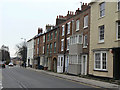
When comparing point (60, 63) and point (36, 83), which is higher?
point (60, 63)

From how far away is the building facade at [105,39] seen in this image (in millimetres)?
18781

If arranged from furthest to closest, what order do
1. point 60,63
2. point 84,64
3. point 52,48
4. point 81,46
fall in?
point 52,48 → point 60,63 → point 81,46 → point 84,64

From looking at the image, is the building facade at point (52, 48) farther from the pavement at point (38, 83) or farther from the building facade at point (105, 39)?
the pavement at point (38, 83)

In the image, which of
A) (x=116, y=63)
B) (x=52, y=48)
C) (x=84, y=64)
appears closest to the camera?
(x=116, y=63)

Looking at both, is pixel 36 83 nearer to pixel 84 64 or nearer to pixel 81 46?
pixel 84 64

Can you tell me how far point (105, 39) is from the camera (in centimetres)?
2059

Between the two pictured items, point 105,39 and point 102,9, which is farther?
point 102,9

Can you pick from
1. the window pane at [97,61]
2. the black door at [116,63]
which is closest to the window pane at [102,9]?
the window pane at [97,61]

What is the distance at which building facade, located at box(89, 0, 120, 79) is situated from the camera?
61.6 feet

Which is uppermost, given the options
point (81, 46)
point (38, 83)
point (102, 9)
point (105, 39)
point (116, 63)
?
point (102, 9)

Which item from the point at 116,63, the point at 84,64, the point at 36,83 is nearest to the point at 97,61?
the point at 116,63

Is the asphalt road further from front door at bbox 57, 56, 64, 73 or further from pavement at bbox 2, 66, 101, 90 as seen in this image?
front door at bbox 57, 56, 64, 73

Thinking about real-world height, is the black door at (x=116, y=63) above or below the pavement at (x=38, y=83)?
above

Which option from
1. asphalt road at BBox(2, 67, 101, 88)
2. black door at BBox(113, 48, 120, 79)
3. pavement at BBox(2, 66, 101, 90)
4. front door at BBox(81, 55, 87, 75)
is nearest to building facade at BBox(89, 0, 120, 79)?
black door at BBox(113, 48, 120, 79)
